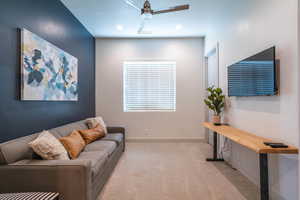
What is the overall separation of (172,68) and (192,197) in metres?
3.69

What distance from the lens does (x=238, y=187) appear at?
8.28ft

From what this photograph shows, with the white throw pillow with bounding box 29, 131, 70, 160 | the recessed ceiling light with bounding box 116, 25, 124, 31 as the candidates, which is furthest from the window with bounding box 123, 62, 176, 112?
the white throw pillow with bounding box 29, 131, 70, 160

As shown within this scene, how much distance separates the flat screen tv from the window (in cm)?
233

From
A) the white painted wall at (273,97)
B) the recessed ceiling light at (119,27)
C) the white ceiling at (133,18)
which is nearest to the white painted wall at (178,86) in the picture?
the white ceiling at (133,18)

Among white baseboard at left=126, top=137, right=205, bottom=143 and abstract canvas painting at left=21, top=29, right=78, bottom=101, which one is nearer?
abstract canvas painting at left=21, top=29, right=78, bottom=101

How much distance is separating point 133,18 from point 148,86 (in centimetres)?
195

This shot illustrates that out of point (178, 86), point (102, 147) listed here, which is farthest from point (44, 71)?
point (178, 86)

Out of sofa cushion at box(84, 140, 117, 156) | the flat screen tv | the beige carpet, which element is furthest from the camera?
sofa cushion at box(84, 140, 117, 156)

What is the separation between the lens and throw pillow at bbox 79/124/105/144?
3.20 meters

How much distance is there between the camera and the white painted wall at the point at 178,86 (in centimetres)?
519

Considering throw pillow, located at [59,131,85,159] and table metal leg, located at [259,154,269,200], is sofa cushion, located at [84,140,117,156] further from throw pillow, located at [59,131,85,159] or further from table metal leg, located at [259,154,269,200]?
table metal leg, located at [259,154,269,200]

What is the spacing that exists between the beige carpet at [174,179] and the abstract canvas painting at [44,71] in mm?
1670

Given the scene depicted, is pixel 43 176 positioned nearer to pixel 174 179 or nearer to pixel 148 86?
pixel 174 179

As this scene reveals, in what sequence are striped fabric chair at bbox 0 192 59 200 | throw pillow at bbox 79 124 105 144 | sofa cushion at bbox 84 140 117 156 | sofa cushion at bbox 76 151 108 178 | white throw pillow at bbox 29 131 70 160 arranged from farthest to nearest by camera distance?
1. throw pillow at bbox 79 124 105 144
2. sofa cushion at bbox 84 140 117 156
3. sofa cushion at bbox 76 151 108 178
4. white throw pillow at bbox 29 131 70 160
5. striped fabric chair at bbox 0 192 59 200
